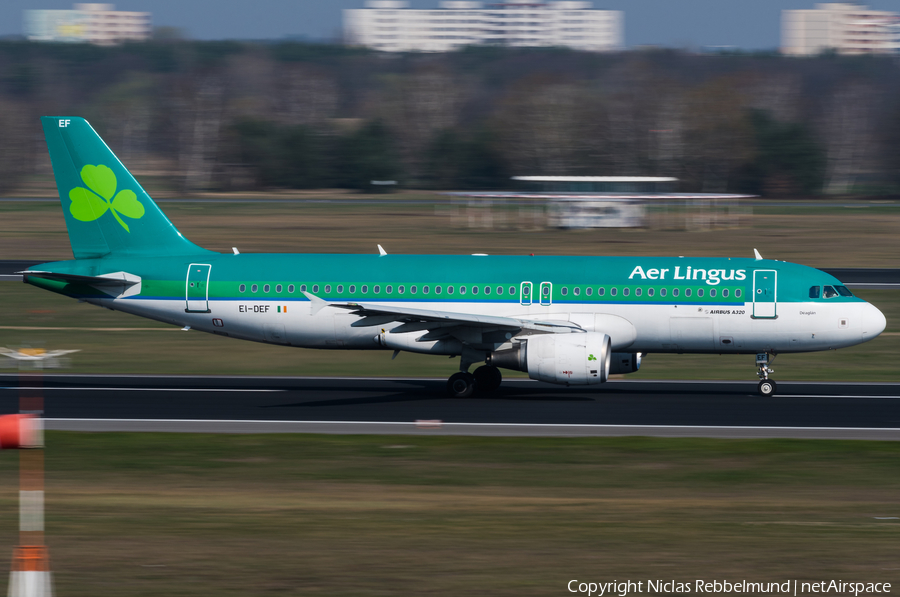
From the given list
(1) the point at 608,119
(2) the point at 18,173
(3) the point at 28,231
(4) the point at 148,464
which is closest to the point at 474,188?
(1) the point at 608,119

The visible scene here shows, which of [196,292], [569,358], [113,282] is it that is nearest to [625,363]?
[569,358]

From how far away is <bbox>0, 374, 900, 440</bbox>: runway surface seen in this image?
77.6 feet

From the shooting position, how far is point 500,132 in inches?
4867

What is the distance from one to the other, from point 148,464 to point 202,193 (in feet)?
335

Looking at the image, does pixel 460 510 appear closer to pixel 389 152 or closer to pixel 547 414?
pixel 547 414

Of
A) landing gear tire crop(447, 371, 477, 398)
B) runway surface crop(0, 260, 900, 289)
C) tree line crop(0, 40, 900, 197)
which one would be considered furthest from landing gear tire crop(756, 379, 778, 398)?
tree line crop(0, 40, 900, 197)

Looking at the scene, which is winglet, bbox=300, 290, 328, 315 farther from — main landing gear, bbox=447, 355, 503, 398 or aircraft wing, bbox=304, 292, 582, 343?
main landing gear, bbox=447, 355, 503, 398

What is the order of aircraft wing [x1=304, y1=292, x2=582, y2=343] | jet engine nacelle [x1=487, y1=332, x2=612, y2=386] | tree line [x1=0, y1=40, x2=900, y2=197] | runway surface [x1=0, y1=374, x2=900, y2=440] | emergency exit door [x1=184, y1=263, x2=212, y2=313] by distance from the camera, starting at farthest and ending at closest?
tree line [x1=0, y1=40, x2=900, y2=197] → emergency exit door [x1=184, y1=263, x2=212, y2=313] → aircraft wing [x1=304, y1=292, x2=582, y2=343] → jet engine nacelle [x1=487, y1=332, x2=612, y2=386] → runway surface [x1=0, y1=374, x2=900, y2=440]

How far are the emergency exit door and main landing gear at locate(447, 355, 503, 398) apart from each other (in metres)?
6.95

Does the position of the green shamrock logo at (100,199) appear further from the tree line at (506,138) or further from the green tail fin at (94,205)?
the tree line at (506,138)

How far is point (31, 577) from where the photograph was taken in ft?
34.7

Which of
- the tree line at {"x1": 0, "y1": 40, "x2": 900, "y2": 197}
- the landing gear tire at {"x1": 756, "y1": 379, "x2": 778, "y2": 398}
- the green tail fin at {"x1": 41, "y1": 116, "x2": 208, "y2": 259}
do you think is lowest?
the landing gear tire at {"x1": 756, "y1": 379, "x2": 778, "y2": 398}

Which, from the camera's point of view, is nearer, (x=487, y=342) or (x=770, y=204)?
(x=487, y=342)

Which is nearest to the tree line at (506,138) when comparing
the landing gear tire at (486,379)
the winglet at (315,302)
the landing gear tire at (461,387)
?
the landing gear tire at (486,379)
